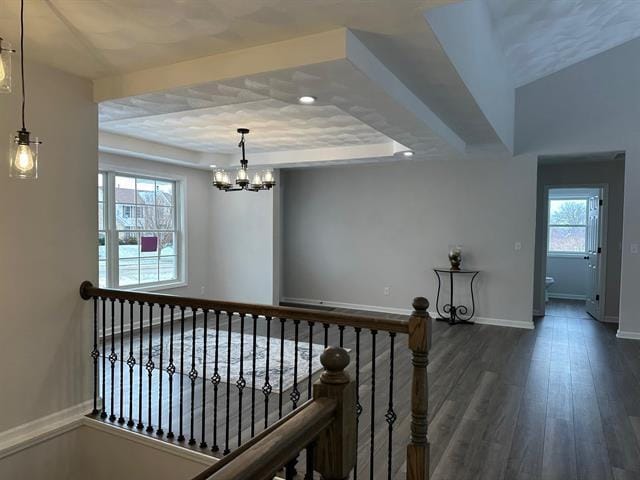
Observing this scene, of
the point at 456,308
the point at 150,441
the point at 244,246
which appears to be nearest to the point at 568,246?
the point at 456,308

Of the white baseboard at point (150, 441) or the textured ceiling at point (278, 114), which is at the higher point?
the textured ceiling at point (278, 114)

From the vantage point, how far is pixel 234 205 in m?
7.29

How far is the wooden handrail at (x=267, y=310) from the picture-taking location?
88.9 inches

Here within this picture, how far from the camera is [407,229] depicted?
7.10m

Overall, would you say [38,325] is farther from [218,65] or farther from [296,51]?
[296,51]

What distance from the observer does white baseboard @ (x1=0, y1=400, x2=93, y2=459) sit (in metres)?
2.86

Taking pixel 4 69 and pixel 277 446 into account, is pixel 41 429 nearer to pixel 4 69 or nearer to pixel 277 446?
pixel 4 69

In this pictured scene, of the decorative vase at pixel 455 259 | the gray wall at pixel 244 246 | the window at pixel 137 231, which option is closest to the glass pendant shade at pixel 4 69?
the window at pixel 137 231

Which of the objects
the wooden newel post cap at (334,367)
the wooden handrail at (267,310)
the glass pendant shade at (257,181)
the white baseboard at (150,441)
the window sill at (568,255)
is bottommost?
the white baseboard at (150,441)

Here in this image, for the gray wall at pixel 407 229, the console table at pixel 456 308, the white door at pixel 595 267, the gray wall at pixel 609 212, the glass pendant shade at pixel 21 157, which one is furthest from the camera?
the white door at pixel 595 267

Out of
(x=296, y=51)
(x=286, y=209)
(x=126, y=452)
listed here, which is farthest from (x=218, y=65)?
(x=286, y=209)

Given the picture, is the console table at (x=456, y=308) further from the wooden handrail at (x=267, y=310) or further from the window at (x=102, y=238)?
the window at (x=102, y=238)

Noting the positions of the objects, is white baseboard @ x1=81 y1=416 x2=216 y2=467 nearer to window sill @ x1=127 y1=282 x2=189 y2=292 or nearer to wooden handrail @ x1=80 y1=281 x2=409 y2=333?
wooden handrail @ x1=80 y1=281 x2=409 y2=333

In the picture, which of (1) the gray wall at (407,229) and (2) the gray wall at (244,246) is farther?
(2) the gray wall at (244,246)
